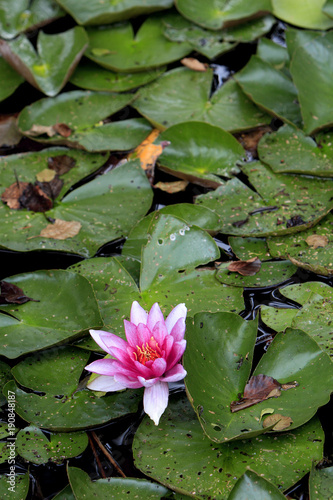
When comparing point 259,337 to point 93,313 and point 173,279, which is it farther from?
point 93,313

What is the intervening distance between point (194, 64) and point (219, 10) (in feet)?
1.42

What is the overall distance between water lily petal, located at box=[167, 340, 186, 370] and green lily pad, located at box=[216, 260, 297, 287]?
1.53 feet

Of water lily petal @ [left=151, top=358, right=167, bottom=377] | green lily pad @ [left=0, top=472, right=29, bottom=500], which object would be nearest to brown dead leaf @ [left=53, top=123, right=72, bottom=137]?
water lily petal @ [left=151, top=358, right=167, bottom=377]

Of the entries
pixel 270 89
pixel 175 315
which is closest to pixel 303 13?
pixel 270 89

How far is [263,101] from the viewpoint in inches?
96.3

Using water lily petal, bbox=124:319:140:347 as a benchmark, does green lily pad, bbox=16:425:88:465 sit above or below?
below

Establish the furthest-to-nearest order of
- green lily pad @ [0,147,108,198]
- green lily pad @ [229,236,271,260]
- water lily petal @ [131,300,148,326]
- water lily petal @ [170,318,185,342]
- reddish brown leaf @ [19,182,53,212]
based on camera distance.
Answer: green lily pad @ [0,147,108,198], reddish brown leaf @ [19,182,53,212], green lily pad @ [229,236,271,260], water lily petal @ [131,300,148,326], water lily petal @ [170,318,185,342]

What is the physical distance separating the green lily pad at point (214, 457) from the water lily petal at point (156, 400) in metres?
0.12

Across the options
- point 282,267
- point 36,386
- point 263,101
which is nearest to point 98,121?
point 263,101

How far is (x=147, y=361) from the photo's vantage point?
145 centimetres

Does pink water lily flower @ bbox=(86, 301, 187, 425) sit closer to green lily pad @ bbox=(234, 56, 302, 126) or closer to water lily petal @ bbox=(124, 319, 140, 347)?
water lily petal @ bbox=(124, 319, 140, 347)

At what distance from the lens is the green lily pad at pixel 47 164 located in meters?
2.34

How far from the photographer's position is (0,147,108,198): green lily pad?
234 centimetres

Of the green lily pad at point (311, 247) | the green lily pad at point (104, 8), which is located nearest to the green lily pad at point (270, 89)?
the green lily pad at point (311, 247)
